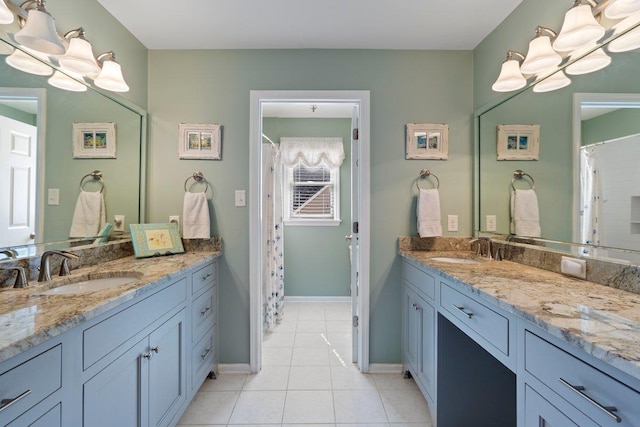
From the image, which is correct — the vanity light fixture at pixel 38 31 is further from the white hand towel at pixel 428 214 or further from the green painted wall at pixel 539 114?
the green painted wall at pixel 539 114

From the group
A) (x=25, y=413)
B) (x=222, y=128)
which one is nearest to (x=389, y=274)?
(x=222, y=128)

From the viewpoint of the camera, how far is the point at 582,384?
0.70 metres

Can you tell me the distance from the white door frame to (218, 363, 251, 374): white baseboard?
47 millimetres

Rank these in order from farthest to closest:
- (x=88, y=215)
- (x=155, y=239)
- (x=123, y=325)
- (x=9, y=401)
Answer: (x=155, y=239) → (x=88, y=215) → (x=123, y=325) → (x=9, y=401)

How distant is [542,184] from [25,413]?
2.18 metres

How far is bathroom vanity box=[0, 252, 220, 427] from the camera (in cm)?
70

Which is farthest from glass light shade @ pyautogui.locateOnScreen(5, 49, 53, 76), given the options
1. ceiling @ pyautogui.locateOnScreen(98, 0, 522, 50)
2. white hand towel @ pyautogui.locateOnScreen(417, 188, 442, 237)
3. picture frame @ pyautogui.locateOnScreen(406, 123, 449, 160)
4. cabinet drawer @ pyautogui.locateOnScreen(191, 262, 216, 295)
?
white hand towel @ pyautogui.locateOnScreen(417, 188, 442, 237)

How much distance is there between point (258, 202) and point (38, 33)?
4.43ft

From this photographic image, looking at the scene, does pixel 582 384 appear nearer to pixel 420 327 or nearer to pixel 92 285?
pixel 420 327

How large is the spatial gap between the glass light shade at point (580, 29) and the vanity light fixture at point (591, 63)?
2.0 inches

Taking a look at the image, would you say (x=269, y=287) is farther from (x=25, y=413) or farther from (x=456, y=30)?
(x=456, y=30)

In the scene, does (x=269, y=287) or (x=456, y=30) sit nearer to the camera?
(x=456, y=30)

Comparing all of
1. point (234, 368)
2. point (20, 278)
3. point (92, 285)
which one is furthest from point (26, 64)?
point (234, 368)

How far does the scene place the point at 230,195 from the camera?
2.09m
